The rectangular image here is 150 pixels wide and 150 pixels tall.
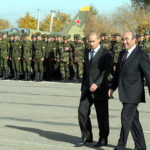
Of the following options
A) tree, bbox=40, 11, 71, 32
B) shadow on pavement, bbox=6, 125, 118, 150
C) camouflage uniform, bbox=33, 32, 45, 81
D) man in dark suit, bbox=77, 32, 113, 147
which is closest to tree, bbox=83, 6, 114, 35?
tree, bbox=40, 11, 71, 32

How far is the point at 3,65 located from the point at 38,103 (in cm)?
1066

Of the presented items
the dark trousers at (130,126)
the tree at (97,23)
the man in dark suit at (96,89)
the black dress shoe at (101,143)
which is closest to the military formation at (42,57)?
the man in dark suit at (96,89)

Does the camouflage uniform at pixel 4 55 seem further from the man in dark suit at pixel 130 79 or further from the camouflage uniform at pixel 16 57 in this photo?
the man in dark suit at pixel 130 79

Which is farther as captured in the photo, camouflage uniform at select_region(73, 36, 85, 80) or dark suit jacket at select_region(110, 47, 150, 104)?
camouflage uniform at select_region(73, 36, 85, 80)

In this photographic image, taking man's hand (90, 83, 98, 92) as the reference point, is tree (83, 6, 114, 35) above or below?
above

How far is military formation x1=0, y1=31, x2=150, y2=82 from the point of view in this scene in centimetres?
2225

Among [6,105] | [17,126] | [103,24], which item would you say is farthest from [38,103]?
[103,24]

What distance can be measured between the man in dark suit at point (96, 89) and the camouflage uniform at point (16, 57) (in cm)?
1557

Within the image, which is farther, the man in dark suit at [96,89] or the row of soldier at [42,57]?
the row of soldier at [42,57]

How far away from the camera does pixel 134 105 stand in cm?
772

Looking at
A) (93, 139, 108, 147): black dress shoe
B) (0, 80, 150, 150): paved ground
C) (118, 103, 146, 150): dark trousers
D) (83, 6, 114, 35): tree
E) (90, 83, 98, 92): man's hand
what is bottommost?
(0, 80, 150, 150): paved ground

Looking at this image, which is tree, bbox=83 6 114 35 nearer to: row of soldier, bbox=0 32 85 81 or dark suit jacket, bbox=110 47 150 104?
row of soldier, bbox=0 32 85 81

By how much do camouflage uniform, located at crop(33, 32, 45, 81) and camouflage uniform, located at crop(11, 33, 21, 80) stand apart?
985 mm

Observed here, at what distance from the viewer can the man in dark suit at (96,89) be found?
8406 millimetres
